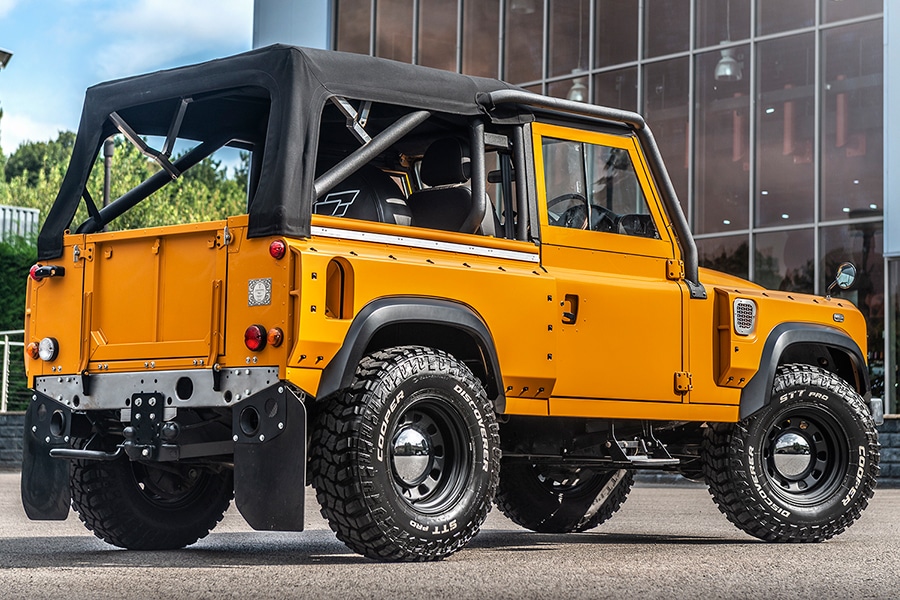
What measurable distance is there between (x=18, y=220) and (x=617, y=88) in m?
19.6

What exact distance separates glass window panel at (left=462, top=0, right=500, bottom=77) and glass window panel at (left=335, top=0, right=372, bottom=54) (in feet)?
8.23

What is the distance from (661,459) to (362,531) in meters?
2.64

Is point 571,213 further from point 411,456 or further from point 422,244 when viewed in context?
point 411,456

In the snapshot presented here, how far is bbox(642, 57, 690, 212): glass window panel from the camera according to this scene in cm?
2452

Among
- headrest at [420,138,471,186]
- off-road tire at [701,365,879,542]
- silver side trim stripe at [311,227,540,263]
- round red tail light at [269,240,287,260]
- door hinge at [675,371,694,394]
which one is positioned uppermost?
headrest at [420,138,471,186]

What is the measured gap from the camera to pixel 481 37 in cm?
2761

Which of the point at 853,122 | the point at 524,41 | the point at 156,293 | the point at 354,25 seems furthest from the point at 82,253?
the point at 354,25

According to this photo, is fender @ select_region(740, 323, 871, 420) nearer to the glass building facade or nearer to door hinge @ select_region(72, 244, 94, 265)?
door hinge @ select_region(72, 244, 94, 265)

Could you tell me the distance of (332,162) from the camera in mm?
8898

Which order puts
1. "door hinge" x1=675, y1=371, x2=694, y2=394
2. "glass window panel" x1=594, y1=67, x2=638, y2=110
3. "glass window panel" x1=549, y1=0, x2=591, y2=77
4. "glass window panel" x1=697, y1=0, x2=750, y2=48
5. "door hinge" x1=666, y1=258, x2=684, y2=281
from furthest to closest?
"glass window panel" x1=549, y1=0, x2=591, y2=77 → "glass window panel" x1=594, y1=67, x2=638, y2=110 → "glass window panel" x1=697, y1=0, x2=750, y2=48 → "door hinge" x1=666, y1=258, x2=684, y2=281 → "door hinge" x1=675, y1=371, x2=694, y2=394

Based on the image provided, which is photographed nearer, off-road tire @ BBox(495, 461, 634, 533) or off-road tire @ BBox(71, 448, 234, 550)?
off-road tire @ BBox(71, 448, 234, 550)

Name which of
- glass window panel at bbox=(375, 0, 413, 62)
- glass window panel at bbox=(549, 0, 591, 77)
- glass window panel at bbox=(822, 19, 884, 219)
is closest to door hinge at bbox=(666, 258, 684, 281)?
glass window panel at bbox=(822, 19, 884, 219)

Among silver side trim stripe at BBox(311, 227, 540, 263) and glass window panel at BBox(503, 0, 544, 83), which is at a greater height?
glass window panel at BBox(503, 0, 544, 83)

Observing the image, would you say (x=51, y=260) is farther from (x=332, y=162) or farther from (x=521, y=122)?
(x=521, y=122)
